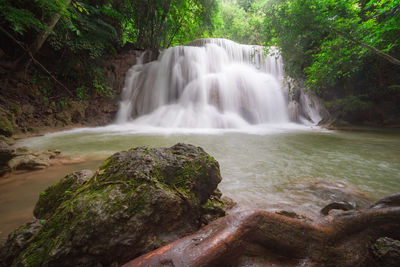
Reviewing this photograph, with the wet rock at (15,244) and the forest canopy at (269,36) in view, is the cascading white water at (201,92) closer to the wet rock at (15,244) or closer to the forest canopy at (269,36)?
the forest canopy at (269,36)

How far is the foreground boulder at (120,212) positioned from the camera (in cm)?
102

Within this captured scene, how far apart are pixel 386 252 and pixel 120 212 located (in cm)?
168

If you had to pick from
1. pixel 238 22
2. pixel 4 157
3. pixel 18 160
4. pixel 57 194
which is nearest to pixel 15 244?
pixel 57 194

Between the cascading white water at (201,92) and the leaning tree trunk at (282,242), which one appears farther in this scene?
the cascading white water at (201,92)

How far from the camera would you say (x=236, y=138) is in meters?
6.82

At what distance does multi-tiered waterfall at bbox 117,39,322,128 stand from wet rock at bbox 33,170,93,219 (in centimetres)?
821

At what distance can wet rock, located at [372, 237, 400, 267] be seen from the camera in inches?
40.9

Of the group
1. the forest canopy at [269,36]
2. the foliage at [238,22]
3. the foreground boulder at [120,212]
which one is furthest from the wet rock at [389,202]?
the foliage at [238,22]

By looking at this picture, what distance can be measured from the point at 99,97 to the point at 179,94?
514 cm

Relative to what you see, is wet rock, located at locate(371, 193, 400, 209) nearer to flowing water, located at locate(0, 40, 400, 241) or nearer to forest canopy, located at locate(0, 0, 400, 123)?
flowing water, located at locate(0, 40, 400, 241)

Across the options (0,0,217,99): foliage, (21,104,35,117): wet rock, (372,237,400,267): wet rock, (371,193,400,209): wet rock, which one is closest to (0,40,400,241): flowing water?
(371,193,400,209): wet rock

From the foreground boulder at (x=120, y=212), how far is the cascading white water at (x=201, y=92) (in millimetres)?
8307

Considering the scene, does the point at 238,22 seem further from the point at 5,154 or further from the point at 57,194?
the point at 57,194

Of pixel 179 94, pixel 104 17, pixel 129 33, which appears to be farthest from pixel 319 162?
pixel 129 33
